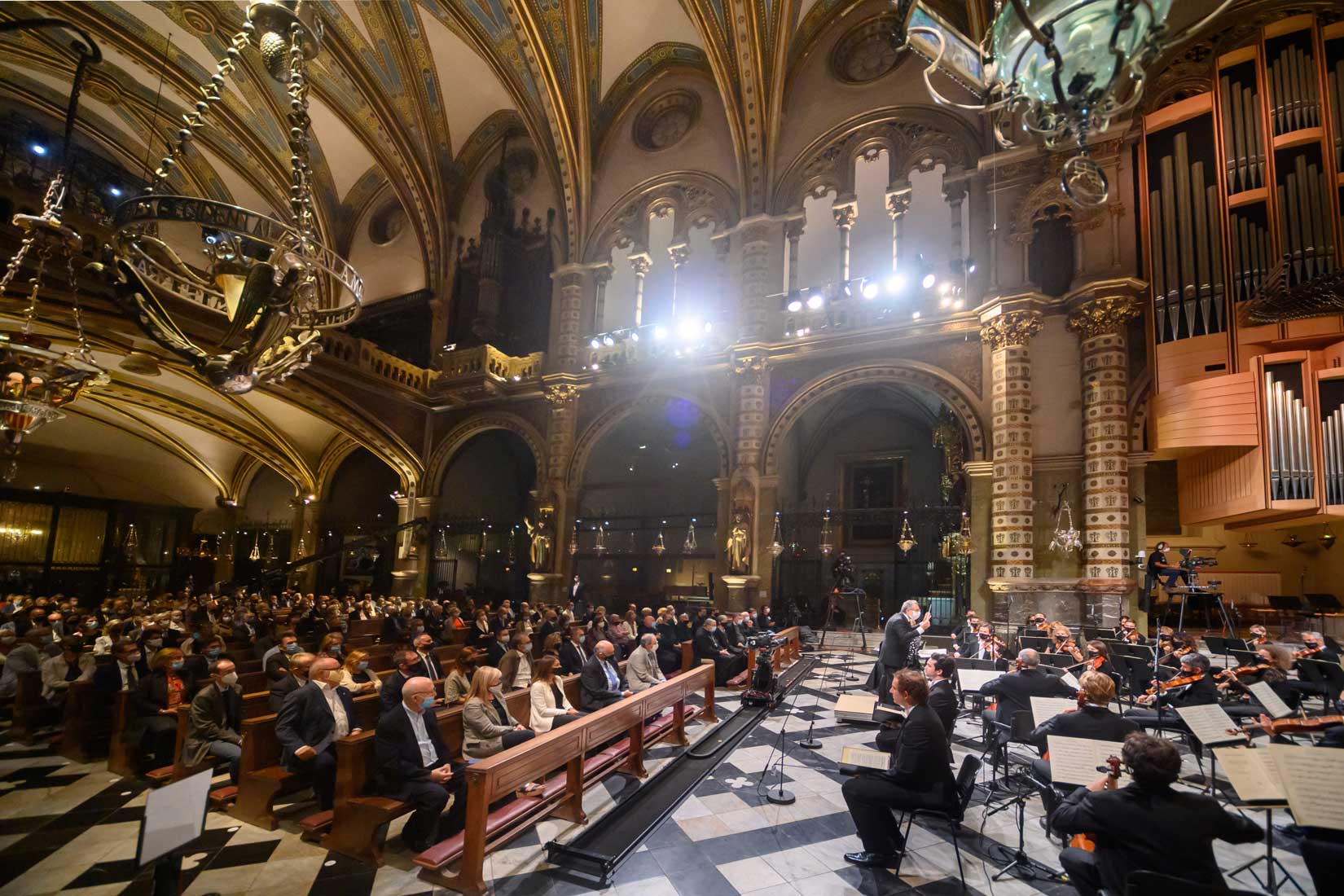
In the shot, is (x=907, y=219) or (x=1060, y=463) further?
(x=907, y=219)

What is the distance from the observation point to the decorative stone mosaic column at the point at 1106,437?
11203 millimetres

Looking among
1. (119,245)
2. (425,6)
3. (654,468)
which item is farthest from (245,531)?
(119,245)

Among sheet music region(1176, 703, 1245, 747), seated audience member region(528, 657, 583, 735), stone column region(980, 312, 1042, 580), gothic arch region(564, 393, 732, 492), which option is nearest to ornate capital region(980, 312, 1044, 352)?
stone column region(980, 312, 1042, 580)

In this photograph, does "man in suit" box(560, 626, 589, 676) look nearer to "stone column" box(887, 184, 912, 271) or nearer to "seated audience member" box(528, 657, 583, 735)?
"seated audience member" box(528, 657, 583, 735)

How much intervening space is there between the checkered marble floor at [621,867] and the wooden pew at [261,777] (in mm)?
113

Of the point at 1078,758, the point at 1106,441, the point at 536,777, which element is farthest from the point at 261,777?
the point at 1106,441

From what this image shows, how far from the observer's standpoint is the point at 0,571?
1928 centimetres

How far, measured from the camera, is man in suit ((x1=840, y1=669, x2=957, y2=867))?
4.23 metres

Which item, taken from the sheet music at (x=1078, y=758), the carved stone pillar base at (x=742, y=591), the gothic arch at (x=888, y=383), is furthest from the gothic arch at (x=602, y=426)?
the sheet music at (x=1078, y=758)

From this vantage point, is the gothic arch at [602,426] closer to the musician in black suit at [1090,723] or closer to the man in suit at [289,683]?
the man in suit at [289,683]

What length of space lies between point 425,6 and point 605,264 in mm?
7349

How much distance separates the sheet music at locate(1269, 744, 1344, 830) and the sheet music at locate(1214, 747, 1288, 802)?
306 millimetres

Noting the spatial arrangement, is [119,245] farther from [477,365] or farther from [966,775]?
[477,365]

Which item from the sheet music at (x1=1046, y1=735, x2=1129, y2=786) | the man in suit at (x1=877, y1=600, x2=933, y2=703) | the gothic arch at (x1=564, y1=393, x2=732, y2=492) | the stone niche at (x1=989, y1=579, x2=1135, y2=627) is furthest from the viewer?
the gothic arch at (x1=564, y1=393, x2=732, y2=492)
